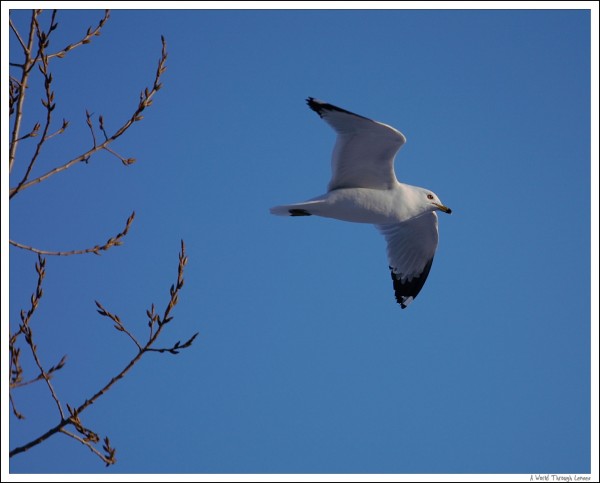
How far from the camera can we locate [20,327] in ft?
12.0

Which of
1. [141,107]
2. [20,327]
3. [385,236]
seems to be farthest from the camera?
[385,236]

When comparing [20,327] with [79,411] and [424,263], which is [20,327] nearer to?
[79,411]

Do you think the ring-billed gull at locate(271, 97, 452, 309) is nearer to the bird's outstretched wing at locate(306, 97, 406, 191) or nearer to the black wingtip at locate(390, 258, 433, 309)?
the bird's outstretched wing at locate(306, 97, 406, 191)

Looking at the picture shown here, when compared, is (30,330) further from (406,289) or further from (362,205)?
(406,289)

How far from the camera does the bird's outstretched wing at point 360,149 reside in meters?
7.34

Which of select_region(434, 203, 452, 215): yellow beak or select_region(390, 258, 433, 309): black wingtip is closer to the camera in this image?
select_region(434, 203, 452, 215): yellow beak

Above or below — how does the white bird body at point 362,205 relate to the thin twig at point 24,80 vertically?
above

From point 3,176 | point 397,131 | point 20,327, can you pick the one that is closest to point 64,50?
point 3,176

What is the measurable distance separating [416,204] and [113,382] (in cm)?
546

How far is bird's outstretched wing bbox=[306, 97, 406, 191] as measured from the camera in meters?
7.34

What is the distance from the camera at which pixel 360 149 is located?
25.3ft

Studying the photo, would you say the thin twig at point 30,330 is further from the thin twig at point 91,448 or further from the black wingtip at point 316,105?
the black wingtip at point 316,105

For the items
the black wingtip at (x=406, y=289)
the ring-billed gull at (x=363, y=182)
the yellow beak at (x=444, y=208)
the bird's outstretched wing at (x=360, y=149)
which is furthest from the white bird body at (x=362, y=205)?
the black wingtip at (x=406, y=289)

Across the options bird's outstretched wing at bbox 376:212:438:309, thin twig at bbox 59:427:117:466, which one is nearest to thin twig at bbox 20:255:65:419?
thin twig at bbox 59:427:117:466
